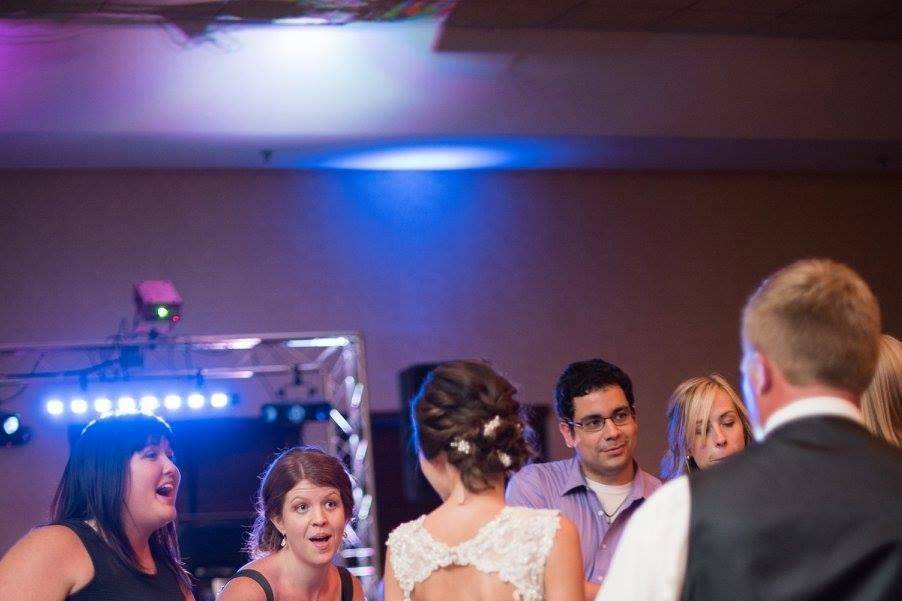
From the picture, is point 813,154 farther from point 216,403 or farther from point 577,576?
point 577,576

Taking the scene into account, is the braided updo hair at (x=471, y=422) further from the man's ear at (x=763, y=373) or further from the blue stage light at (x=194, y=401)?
the blue stage light at (x=194, y=401)

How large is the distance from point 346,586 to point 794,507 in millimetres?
2283

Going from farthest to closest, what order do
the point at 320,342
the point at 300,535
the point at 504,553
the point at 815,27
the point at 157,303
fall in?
1. the point at 815,27
2. the point at 320,342
3. the point at 157,303
4. the point at 300,535
5. the point at 504,553

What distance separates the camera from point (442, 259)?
28.7 ft

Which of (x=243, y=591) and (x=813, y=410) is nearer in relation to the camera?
(x=813, y=410)

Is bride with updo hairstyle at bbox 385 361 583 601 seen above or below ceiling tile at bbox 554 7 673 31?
below

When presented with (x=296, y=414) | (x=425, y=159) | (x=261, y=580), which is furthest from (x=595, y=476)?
(x=425, y=159)

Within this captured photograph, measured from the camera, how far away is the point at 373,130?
25.1 feet

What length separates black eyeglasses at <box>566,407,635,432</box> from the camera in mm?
3893

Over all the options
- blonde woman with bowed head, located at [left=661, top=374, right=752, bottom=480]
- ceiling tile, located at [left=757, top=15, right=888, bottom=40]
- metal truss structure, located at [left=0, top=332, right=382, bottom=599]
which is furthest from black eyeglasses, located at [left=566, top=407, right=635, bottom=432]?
ceiling tile, located at [left=757, top=15, right=888, bottom=40]

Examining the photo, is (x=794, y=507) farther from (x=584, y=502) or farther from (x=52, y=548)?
(x=584, y=502)

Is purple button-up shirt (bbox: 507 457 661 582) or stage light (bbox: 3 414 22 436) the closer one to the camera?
purple button-up shirt (bbox: 507 457 661 582)

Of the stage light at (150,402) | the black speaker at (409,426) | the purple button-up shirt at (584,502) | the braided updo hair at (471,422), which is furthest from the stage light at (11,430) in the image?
the braided updo hair at (471,422)

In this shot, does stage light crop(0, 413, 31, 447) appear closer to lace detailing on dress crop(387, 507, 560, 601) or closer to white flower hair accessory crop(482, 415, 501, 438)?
lace detailing on dress crop(387, 507, 560, 601)
